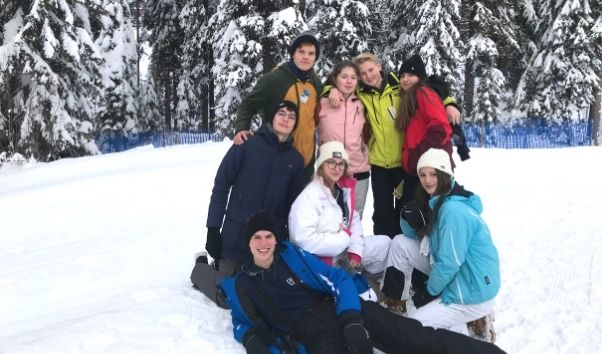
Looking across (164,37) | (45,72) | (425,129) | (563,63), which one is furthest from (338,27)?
(425,129)

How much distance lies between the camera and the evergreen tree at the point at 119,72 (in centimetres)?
2436

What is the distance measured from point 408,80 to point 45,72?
1373 cm

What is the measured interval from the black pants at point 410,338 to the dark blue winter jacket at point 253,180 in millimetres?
1059

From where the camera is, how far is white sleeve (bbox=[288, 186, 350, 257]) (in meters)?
3.87

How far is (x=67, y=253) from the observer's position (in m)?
6.80

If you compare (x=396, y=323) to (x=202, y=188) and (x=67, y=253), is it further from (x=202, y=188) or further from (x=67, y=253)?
(x=202, y=188)

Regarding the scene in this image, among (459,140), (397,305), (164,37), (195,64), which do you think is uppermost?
(164,37)

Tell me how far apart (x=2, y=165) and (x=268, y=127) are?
14.1 meters

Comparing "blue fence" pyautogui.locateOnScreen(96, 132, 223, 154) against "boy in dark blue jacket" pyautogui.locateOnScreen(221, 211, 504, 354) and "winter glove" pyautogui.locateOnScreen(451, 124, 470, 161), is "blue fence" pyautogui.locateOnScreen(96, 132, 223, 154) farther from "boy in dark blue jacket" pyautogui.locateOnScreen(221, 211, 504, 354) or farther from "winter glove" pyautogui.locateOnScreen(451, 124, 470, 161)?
"boy in dark blue jacket" pyautogui.locateOnScreen(221, 211, 504, 354)

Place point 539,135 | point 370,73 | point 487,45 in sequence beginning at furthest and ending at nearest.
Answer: point 487,45
point 539,135
point 370,73

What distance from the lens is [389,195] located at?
4.68m

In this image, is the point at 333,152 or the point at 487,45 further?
the point at 487,45

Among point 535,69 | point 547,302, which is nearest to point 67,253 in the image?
point 547,302

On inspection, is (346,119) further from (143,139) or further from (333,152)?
(143,139)
